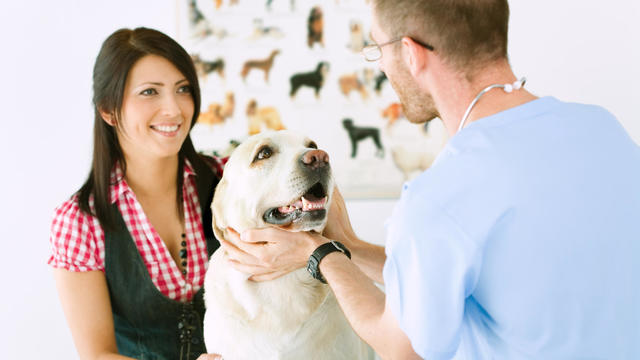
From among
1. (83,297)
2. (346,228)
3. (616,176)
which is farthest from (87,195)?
(616,176)

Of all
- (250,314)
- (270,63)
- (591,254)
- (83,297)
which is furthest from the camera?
(270,63)

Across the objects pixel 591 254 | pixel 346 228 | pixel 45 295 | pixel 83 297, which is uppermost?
pixel 591 254

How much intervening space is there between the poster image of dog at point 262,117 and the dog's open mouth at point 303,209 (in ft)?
4.71

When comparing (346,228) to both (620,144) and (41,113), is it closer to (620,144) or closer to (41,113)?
(620,144)

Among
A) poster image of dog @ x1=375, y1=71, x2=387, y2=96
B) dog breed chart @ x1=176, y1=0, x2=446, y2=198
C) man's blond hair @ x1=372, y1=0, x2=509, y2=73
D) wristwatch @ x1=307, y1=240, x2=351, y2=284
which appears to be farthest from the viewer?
poster image of dog @ x1=375, y1=71, x2=387, y2=96

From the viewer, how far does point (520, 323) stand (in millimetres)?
926

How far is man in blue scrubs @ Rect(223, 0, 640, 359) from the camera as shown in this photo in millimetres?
876

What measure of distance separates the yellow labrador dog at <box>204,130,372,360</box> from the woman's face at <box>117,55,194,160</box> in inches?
14.1

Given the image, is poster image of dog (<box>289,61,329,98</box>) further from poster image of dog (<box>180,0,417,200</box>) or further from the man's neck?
the man's neck

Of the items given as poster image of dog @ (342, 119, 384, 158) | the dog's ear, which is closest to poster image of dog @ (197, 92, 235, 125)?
poster image of dog @ (342, 119, 384, 158)

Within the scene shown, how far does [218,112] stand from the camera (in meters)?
2.80

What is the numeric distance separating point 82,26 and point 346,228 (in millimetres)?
1942

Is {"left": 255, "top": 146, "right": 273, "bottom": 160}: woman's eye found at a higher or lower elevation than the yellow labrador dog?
higher

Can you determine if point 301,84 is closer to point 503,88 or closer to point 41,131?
point 41,131
